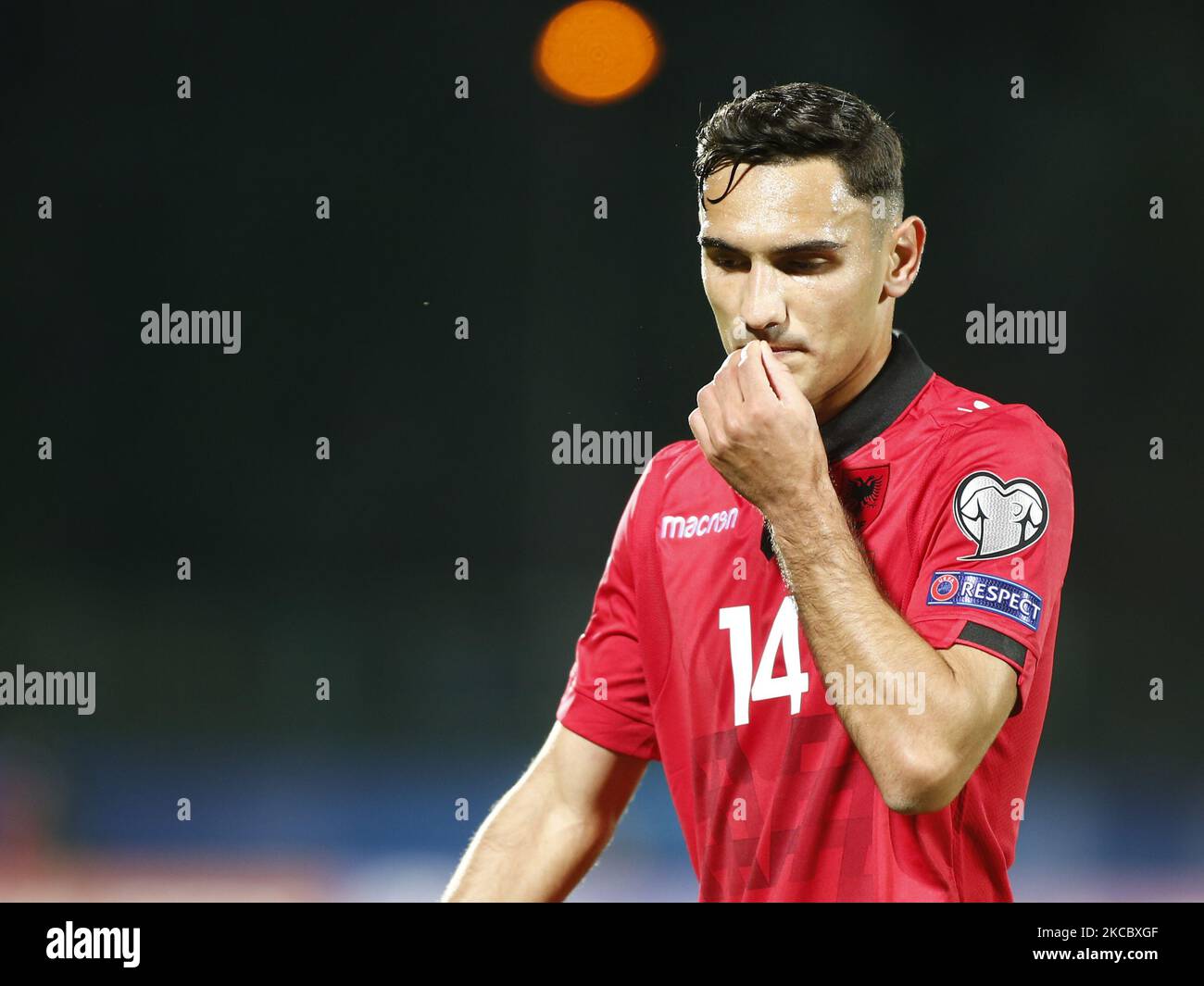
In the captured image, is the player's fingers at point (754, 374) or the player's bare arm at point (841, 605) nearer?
the player's bare arm at point (841, 605)

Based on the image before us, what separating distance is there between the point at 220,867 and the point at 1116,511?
12.6 feet

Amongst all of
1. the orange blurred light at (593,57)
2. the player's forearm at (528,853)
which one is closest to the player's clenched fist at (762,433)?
the player's forearm at (528,853)

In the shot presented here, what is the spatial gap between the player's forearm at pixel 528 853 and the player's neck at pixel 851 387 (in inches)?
28.1

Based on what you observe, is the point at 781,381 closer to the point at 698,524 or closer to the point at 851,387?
the point at 851,387

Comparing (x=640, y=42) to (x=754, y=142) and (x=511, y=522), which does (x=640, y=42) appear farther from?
(x=754, y=142)

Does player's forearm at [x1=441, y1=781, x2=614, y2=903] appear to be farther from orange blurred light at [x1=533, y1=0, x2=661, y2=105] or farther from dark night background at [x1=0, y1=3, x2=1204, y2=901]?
orange blurred light at [x1=533, y1=0, x2=661, y2=105]

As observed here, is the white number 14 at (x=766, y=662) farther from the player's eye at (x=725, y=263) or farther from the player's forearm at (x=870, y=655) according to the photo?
the player's eye at (x=725, y=263)

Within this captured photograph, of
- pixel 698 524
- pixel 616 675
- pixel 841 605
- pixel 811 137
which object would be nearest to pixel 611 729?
pixel 616 675

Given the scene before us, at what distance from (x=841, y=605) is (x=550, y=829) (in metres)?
0.65

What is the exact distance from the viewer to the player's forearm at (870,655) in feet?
5.30

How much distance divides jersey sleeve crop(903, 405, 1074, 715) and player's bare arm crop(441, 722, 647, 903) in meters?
0.59

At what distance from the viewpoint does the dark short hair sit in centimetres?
201
